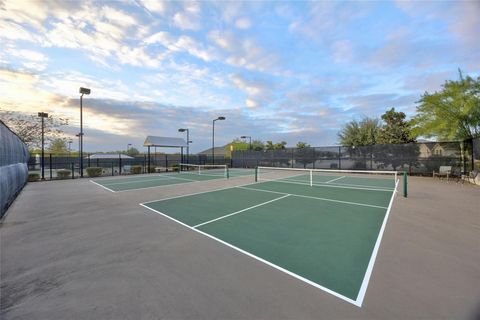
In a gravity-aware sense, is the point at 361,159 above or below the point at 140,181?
above

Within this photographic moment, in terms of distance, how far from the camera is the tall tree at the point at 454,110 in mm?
13047

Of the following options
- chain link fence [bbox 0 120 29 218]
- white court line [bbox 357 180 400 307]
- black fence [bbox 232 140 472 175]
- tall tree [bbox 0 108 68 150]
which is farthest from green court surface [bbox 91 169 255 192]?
tall tree [bbox 0 108 68 150]

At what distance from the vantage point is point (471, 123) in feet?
43.7

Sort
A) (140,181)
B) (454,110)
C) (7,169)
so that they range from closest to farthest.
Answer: (7,169) < (454,110) < (140,181)

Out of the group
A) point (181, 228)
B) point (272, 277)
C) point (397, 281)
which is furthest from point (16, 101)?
point (397, 281)

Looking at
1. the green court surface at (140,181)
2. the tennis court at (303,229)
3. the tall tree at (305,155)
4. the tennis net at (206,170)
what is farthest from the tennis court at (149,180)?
the tall tree at (305,155)

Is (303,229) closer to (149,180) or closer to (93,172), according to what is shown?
(149,180)

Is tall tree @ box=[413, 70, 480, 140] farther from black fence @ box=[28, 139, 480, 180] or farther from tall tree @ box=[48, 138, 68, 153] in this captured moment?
tall tree @ box=[48, 138, 68, 153]

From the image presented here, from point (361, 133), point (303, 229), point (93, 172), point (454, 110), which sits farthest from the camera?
point (361, 133)

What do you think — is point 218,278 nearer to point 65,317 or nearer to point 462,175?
point 65,317

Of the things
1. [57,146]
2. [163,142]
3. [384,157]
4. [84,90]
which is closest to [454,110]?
[384,157]

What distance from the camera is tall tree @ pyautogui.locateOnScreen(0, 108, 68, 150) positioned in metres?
20.2

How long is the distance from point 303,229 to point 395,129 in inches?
905

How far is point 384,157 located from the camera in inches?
709
